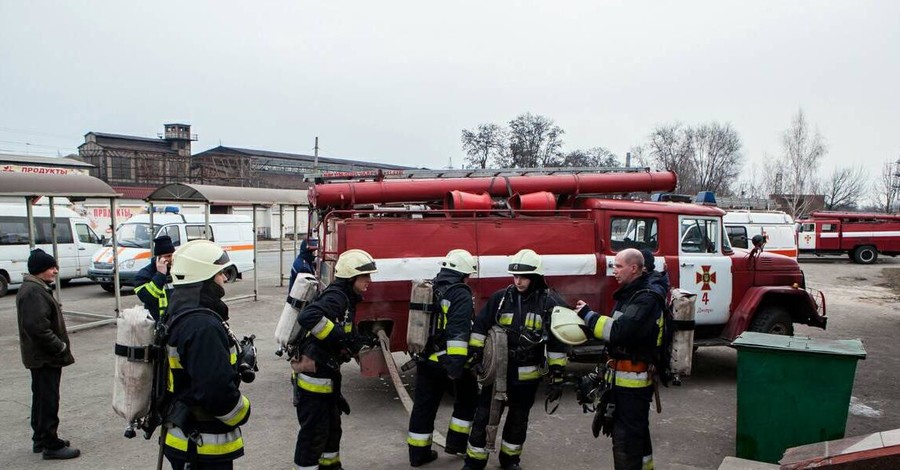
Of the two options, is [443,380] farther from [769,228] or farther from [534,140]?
[534,140]

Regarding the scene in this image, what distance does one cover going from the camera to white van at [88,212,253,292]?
14914mm

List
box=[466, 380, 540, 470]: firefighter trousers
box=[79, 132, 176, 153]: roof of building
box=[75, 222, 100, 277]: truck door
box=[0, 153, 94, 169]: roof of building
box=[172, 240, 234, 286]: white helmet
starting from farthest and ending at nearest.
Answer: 1. box=[79, 132, 176, 153]: roof of building
2. box=[0, 153, 94, 169]: roof of building
3. box=[75, 222, 100, 277]: truck door
4. box=[466, 380, 540, 470]: firefighter trousers
5. box=[172, 240, 234, 286]: white helmet

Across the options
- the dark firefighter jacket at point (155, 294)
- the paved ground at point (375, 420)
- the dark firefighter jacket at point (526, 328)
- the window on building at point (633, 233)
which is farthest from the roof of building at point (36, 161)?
the dark firefighter jacket at point (526, 328)

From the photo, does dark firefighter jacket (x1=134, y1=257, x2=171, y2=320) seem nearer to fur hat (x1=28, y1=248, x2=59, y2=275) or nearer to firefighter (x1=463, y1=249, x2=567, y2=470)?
fur hat (x1=28, y1=248, x2=59, y2=275)

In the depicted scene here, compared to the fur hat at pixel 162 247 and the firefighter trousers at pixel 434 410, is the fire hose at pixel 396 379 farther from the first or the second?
the fur hat at pixel 162 247

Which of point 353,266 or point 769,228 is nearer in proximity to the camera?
point 353,266

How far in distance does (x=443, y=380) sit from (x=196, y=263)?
2698mm

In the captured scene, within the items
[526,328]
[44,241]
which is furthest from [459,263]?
[44,241]

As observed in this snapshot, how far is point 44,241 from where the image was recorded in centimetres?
1582

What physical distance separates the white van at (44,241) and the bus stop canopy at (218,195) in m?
5.09

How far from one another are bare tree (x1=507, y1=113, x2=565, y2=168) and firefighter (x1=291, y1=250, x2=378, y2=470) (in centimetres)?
3608

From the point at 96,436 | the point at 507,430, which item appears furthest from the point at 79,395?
the point at 507,430

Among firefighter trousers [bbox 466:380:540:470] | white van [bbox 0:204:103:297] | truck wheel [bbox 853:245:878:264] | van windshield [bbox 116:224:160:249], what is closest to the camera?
firefighter trousers [bbox 466:380:540:470]

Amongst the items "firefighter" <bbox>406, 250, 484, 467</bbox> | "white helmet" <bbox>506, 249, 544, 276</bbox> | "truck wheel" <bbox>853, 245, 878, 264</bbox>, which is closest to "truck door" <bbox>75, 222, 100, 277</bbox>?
"firefighter" <bbox>406, 250, 484, 467</bbox>
